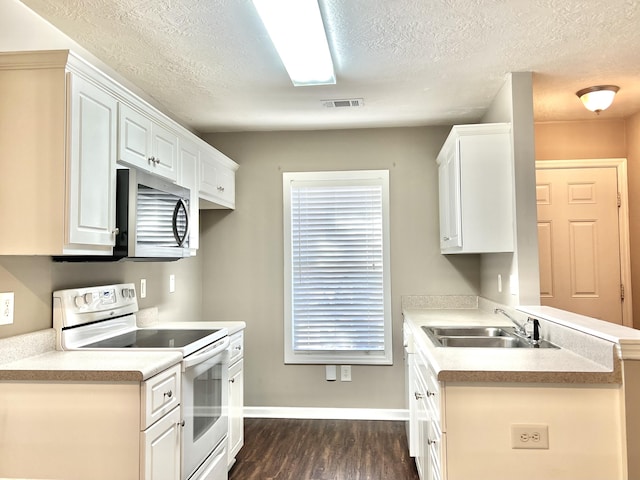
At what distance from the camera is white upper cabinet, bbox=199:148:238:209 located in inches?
133

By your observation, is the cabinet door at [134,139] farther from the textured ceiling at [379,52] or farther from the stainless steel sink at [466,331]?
the stainless steel sink at [466,331]

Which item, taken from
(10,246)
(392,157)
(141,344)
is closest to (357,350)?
(392,157)

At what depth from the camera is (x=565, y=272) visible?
3.94m

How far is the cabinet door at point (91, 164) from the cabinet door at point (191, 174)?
797 mm

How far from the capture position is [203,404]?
96.0 inches

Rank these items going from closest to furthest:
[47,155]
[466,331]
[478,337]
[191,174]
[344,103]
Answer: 1. [47,155]
2. [478,337]
3. [466,331]
4. [191,174]
5. [344,103]

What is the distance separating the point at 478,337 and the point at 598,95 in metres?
1.87

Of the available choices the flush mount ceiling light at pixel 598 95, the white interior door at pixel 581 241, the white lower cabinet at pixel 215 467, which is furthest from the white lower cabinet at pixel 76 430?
the white interior door at pixel 581 241

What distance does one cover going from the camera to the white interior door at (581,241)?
3900 mm

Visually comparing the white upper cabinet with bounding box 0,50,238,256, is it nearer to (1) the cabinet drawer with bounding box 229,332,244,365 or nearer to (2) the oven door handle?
(2) the oven door handle

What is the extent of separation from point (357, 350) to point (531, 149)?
212 centimetres

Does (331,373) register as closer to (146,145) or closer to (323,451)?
(323,451)

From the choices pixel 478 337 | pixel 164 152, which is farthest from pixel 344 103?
pixel 478 337

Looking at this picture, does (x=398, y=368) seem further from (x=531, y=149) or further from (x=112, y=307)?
(x=112, y=307)
